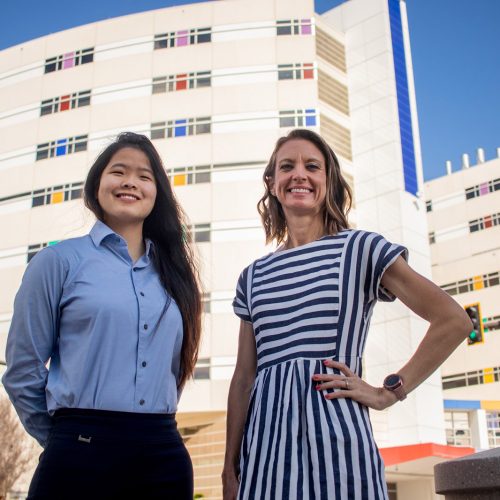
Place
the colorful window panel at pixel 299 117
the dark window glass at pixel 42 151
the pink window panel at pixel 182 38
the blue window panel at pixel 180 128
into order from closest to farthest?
the colorful window panel at pixel 299 117 < the blue window panel at pixel 180 128 < the pink window panel at pixel 182 38 < the dark window glass at pixel 42 151

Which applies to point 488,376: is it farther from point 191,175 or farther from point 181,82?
point 181,82

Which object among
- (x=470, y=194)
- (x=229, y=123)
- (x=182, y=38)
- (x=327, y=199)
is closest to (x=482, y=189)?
(x=470, y=194)

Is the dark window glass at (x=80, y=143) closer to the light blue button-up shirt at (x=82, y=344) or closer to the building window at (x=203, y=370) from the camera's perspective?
the building window at (x=203, y=370)

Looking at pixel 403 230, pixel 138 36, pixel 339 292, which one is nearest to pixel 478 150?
pixel 403 230

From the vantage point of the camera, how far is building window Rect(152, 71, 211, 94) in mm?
30422

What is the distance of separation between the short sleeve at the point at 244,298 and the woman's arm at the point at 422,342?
62 centimetres

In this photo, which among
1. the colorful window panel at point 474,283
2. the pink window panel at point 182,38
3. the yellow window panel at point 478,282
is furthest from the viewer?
the yellow window panel at point 478,282

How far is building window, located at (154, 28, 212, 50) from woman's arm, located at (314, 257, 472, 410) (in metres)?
30.3

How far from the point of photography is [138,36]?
104ft

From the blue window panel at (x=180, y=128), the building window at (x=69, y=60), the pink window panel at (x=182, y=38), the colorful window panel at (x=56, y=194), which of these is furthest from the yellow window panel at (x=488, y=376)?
the building window at (x=69, y=60)

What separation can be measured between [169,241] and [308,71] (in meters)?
27.8

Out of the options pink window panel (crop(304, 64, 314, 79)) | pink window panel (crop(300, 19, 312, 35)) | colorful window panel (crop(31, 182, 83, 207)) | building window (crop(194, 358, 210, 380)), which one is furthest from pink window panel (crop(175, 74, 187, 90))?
building window (crop(194, 358, 210, 380))

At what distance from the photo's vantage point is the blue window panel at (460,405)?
30156 millimetres

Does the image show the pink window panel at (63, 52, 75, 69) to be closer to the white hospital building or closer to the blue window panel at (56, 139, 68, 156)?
the white hospital building
